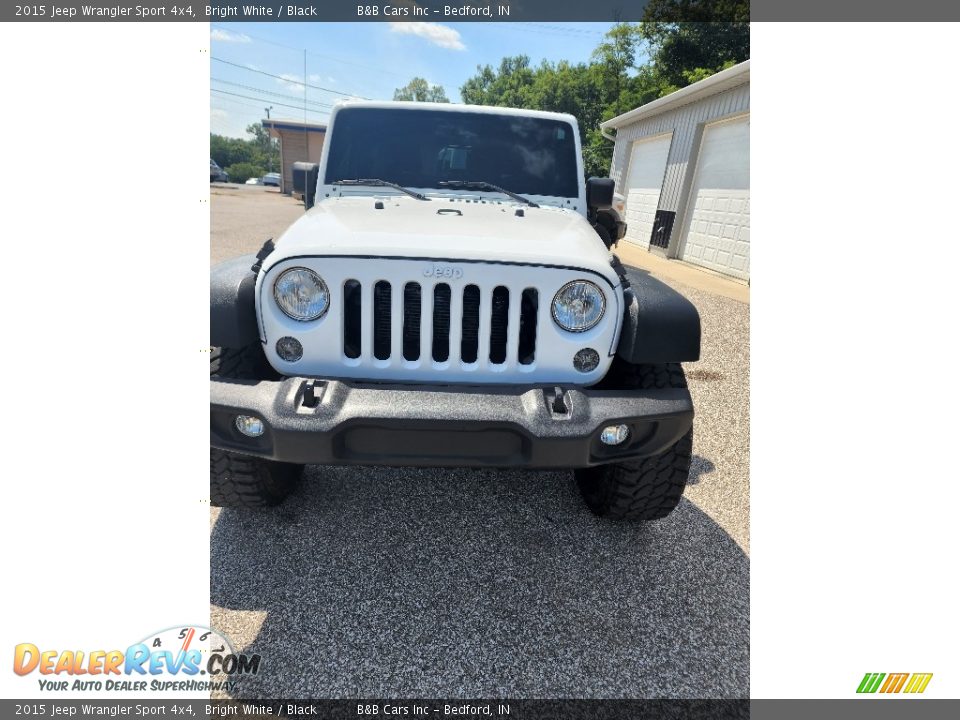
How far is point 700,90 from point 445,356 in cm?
987

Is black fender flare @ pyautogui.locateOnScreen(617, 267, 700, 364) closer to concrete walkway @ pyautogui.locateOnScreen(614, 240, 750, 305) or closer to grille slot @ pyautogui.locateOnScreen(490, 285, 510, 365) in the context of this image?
grille slot @ pyautogui.locateOnScreen(490, 285, 510, 365)

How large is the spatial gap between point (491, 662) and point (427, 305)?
1250 millimetres

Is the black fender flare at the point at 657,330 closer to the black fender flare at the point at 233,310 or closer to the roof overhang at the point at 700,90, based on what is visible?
the black fender flare at the point at 233,310

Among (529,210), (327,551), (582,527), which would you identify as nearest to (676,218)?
(529,210)

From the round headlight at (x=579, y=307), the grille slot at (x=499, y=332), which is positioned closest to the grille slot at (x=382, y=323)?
the grille slot at (x=499, y=332)

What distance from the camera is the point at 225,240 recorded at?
35.0 feet

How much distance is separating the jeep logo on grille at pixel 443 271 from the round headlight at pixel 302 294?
37cm

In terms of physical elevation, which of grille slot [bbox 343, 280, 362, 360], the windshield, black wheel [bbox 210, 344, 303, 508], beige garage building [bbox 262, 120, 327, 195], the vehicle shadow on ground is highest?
beige garage building [bbox 262, 120, 327, 195]

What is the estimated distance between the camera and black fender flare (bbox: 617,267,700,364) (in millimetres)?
1958

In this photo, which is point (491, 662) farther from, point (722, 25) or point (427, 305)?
point (722, 25)

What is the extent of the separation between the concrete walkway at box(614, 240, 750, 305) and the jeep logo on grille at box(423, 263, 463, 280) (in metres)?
6.77

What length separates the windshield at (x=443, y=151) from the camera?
123 inches

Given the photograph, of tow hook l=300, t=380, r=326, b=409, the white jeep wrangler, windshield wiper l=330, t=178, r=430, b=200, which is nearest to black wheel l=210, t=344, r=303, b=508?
the white jeep wrangler

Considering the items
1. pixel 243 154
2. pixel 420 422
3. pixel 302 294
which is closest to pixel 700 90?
pixel 302 294
